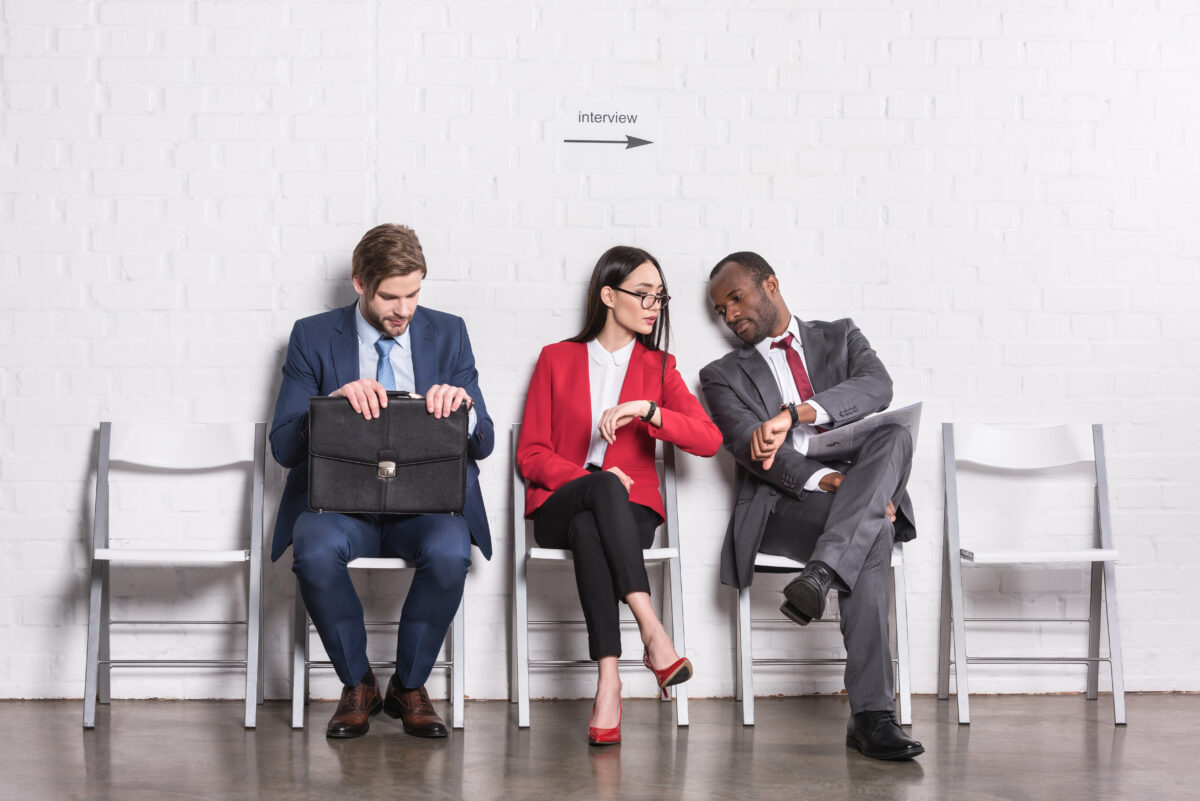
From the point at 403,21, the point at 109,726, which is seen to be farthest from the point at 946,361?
the point at 109,726

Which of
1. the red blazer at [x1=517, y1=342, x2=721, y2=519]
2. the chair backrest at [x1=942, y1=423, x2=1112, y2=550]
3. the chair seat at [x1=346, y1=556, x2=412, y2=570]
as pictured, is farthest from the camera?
the chair backrest at [x1=942, y1=423, x2=1112, y2=550]

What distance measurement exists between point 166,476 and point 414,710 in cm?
119

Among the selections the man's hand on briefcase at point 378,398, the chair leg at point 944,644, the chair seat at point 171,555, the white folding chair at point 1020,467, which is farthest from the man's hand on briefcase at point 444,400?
the chair leg at point 944,644

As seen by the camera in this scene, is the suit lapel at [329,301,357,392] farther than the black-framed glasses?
No

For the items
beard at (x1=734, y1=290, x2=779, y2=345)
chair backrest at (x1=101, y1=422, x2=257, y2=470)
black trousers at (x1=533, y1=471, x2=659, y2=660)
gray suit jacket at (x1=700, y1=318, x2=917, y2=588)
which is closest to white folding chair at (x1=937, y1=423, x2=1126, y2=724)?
gray suit jacket at (x1=700, y1=318, x2=917, y2=588)

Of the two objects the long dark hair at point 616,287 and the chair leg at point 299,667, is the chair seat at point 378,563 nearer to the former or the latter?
the chair leg at point 299,667

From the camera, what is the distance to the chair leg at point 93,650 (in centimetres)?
297

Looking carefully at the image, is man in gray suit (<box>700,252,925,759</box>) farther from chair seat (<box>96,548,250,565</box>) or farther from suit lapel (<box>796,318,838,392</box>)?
chair seat (<box>96,548,250,565</box>)

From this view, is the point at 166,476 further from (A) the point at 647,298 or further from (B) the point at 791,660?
(B) the point at 791,660

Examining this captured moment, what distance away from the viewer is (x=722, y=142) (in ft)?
11.5

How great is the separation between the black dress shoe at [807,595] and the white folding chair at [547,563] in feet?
1.55

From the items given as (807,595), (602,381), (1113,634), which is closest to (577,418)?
(602,381)

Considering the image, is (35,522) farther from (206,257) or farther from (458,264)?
(458,264)

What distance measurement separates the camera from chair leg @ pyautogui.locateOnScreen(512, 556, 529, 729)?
9.87ft
